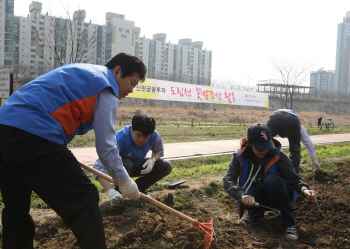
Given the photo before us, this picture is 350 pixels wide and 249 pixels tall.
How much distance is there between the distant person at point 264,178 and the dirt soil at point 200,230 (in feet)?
0.65

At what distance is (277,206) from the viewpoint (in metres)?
3.12

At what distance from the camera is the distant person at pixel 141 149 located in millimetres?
3537

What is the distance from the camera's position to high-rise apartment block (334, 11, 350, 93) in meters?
80.4

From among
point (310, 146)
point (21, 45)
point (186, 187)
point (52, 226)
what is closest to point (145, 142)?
point (186, 187)

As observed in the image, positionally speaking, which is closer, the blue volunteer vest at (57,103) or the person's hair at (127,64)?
the blue volunteer vest at (57,103)

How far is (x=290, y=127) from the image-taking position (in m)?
4.81

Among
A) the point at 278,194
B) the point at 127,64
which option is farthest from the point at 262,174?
the point at 127,64

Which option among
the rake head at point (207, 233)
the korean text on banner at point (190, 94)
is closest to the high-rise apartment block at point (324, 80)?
the korean text on banner at point (190, 94)

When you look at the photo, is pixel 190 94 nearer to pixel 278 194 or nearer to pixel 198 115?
pixel 198 115

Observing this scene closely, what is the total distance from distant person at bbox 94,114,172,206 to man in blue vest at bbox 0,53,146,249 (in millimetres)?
1436

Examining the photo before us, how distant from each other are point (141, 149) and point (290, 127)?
97.5 inches

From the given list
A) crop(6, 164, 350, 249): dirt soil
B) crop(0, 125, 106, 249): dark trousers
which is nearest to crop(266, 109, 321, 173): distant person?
crop(6, 164, 350, 249): dirt soil

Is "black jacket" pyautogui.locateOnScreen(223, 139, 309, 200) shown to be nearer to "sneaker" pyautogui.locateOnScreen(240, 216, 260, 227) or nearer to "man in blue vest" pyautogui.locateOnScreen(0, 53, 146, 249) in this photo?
"sneaker" pyautogui.locateOnScreen(240, 216, 260, 227)

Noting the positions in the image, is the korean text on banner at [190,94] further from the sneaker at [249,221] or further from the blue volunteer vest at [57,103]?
the blue volunteer vest at [57,103]
